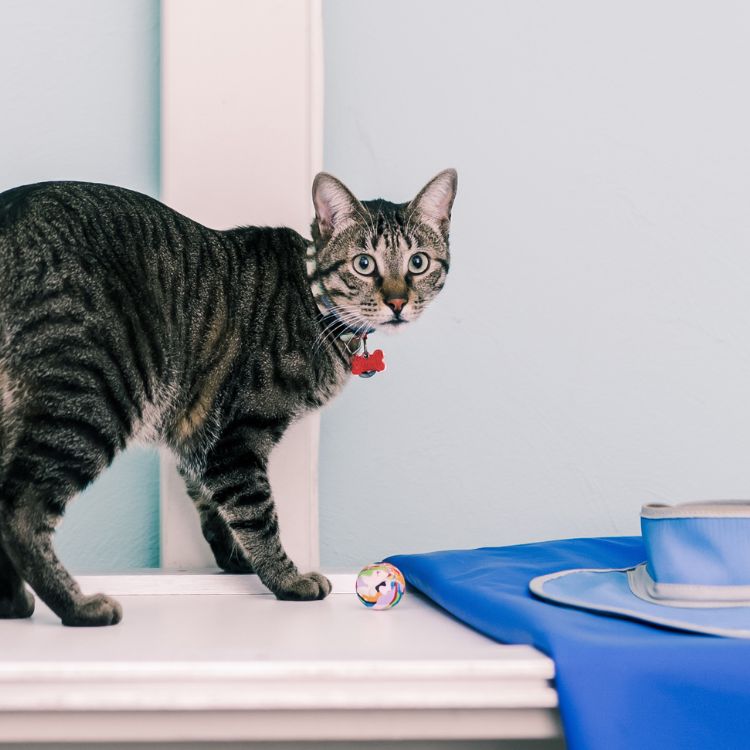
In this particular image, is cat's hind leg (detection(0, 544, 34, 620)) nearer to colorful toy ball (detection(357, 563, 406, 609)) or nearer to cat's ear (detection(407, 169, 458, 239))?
colorful toy ball (detection(357, 563, 406, 609))

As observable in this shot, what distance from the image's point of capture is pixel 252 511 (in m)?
1.11

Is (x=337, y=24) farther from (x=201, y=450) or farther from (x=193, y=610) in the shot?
(x=193, y=610)

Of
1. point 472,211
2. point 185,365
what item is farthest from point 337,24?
point 185,365

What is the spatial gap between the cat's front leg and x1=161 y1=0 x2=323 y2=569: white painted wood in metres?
0.22

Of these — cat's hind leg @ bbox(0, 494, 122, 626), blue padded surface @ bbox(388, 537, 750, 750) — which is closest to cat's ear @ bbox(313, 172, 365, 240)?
cat's hind leg @ bbox(0, 494, 122, 626)

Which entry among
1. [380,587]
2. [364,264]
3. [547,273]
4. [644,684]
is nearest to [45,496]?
[380,587]

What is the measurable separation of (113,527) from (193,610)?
0.43 m

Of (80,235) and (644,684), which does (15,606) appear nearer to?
(80,235)

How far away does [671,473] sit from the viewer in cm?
150

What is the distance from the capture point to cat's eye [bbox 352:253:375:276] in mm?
1162

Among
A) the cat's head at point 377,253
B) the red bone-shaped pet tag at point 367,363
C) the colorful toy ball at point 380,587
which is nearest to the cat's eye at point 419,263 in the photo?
the cat's head at point 377,253

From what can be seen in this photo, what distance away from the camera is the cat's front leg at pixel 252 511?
1.11m

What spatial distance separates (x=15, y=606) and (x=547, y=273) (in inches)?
39.1

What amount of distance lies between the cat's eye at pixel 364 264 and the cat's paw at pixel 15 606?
59cm
